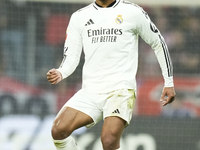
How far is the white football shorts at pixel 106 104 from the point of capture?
125 inches

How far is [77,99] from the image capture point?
3.31 metres

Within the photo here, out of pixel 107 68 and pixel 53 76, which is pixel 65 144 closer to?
pixel 53 76

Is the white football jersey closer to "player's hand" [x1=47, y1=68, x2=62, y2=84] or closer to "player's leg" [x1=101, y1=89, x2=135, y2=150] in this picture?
"player's leg" [x1=101, y1=89, x2=135, y2=150]

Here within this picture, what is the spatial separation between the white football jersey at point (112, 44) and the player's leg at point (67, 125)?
0.81 feet

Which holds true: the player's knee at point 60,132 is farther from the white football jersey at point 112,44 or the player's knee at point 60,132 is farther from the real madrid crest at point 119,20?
the real madrid crest at point 119,20

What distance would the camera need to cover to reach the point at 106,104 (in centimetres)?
324

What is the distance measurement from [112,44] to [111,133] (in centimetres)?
72

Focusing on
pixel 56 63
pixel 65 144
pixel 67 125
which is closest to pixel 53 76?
pixel 67 125

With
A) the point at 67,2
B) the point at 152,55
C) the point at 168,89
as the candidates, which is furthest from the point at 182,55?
the point at 168,89

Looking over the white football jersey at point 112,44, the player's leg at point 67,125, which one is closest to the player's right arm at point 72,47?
the white football jersey at point 112,44

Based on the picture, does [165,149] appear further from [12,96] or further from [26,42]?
[26,42]

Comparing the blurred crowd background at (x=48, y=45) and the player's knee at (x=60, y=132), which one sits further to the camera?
the blurred crowd background at (x=48, y=45)

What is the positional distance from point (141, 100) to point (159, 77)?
566 mm

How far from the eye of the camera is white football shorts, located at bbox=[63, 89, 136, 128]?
317 cm
